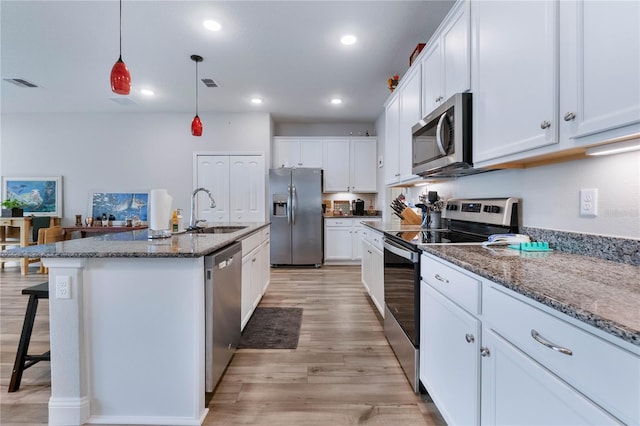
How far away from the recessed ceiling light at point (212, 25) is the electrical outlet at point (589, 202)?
3010 millimetres

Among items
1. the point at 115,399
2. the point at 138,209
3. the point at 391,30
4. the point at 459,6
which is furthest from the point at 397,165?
the point at 138,209

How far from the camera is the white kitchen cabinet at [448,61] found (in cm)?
177

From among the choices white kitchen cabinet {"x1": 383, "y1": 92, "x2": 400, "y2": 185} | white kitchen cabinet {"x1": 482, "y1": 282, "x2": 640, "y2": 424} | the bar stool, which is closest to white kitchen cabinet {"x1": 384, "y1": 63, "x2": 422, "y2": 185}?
white kitchen cabinet {"x1": 383, "y1": 92, "x2": 400, "y2": 185}

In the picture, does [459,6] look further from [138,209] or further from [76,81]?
[138,209]

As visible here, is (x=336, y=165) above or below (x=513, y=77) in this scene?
above

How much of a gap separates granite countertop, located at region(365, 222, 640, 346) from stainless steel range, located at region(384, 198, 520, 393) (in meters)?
0.36

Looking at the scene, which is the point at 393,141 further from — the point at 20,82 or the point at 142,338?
the point at 20,82

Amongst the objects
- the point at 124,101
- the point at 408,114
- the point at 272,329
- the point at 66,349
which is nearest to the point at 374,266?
the point at 272,329

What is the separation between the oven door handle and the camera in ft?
5.53

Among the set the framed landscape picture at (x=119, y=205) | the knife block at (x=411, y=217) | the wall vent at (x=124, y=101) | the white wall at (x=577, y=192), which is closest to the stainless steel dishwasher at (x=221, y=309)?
the knife block at (x=411, y=217)

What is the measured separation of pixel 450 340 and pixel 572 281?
0.62m

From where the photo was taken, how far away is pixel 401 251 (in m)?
1.87

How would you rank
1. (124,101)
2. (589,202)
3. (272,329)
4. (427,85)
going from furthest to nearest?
(124,101), (272,329), (427,85), (589,202)

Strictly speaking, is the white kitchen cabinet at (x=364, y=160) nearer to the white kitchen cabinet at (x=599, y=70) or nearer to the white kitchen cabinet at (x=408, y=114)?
the white kitchen cabinet at (x=408, y=114)
